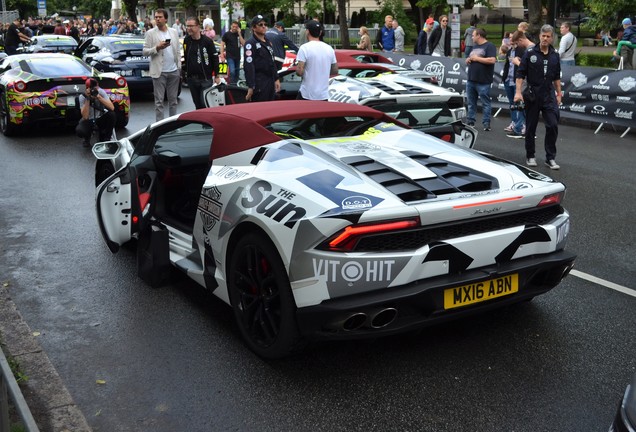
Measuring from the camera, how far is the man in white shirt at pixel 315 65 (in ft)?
32.5

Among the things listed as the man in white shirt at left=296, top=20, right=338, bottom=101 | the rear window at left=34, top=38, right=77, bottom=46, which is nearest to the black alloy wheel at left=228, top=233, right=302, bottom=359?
the man in white shirt at left=296, top=20, right=338, bottom=101

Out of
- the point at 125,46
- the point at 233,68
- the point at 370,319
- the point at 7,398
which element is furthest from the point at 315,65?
the point at 125,46

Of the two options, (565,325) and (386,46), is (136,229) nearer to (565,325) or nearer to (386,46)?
(565,325)

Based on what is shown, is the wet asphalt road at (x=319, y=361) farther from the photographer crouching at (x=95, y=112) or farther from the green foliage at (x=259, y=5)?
the green foliage at (x=259, y=5)

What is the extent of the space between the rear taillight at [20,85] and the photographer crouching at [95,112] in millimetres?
1846

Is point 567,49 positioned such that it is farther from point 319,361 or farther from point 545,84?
point 319,361

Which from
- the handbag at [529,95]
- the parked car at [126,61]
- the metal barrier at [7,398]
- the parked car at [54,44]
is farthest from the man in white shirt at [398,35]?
the metal barrier at [7,398]

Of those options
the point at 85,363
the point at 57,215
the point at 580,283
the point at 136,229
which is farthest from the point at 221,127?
the point at 57,215

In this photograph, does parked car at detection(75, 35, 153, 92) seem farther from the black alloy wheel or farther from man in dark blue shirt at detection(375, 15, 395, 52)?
the black alloy wheel

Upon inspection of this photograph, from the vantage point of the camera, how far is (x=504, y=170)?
15.2 ft

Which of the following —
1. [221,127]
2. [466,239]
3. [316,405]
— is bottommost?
[316,405]

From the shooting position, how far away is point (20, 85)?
1271 centimetres

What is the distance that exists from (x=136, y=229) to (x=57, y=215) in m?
2.68

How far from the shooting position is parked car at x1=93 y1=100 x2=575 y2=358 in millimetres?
3850
